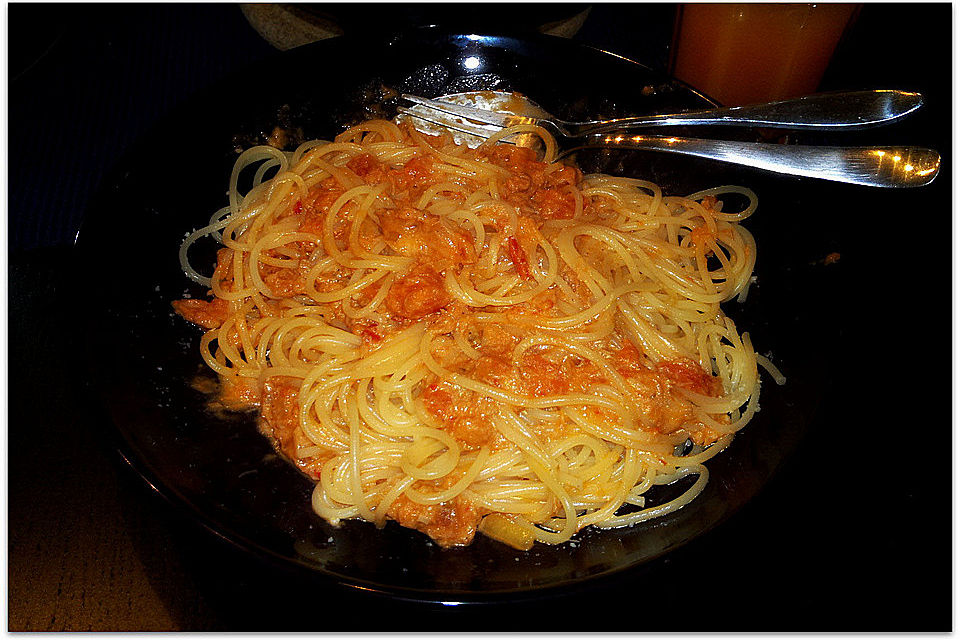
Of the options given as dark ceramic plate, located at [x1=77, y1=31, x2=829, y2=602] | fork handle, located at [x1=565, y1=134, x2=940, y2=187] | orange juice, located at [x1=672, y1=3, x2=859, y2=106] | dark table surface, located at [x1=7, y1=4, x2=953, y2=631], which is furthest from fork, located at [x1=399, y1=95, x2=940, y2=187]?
orange juice, located at [x1=672, y1=3, x2=859, y2=106]

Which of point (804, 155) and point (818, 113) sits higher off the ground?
point (818, 113)

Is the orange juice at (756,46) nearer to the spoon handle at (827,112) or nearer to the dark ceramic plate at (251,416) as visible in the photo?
the dark ceramic plate at (251,416)

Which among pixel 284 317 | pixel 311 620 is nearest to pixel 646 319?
pixel 284 317

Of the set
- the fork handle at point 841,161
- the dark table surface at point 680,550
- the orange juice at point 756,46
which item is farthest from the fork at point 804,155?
the orange juice at point 756,46

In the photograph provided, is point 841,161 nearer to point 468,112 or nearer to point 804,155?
point 804,155

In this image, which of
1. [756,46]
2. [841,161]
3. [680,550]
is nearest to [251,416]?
[680,550]
